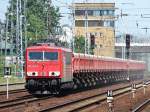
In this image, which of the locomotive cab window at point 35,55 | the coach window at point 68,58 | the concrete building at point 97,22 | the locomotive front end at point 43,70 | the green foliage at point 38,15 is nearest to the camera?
the locomotive front end at point 43,70

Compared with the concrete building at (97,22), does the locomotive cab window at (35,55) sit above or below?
below

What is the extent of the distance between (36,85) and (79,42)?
80022 mm

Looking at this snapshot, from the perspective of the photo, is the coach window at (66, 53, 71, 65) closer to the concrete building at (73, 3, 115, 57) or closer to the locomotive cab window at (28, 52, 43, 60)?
the locomotive cab window at (28, 52, 43, 60)

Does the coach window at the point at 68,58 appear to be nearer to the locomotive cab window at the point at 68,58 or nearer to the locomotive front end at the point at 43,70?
the locomotive cab window at the point at 68,58

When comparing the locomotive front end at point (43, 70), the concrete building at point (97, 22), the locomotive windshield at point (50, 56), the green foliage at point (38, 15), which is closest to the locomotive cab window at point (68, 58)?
the locomotive windshield at point (50, 56)

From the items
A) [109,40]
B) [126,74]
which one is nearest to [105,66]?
[126,74]

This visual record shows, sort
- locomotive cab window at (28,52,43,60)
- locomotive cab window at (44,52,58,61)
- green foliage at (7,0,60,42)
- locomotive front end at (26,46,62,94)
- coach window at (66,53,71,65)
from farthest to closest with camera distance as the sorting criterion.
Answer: green foliage at (7,0,60,42), coach window at (66,53,71,65), locomotive cab window at (44,52,58,61), locomotive cab window at (28,52,43,60), locomotive front end at (26,46,62,94)

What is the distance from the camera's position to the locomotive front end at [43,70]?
34438 mm

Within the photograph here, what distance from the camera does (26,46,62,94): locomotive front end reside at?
3444 cm

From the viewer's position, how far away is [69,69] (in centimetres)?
3800

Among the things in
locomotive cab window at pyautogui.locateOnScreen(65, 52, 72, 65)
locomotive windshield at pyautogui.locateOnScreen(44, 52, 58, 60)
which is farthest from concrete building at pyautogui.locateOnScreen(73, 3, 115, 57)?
locomotive windshield at pyautogui.locateOnScreen(44, 52, 58, 60)

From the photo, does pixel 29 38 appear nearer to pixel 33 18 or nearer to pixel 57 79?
pixel 33 18

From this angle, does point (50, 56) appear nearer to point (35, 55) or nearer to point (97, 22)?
point (35, 55)

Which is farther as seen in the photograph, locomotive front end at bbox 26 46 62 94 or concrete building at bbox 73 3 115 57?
concrete building at bbox 73 3 115 57
